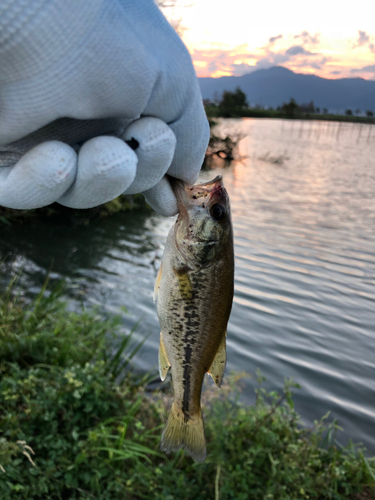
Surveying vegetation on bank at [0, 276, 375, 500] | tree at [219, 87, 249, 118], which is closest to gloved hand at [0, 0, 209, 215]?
vegetation on bank at [0, 276, 375, 500]

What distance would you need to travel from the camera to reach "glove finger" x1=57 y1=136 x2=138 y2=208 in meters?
1.14

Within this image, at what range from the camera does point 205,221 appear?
1.72 meters

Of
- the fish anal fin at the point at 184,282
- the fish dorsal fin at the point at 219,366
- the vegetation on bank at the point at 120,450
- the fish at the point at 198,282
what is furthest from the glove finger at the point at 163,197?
the vegetation on bank at the point at 120,450

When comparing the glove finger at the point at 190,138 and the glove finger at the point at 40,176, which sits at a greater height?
the glove finger at the point at 190,138

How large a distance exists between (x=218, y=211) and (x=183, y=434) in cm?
121

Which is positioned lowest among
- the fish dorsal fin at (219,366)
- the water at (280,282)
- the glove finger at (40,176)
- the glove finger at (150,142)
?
the water at (280,282)

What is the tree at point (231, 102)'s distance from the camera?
60828 mm

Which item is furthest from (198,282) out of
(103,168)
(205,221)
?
(103,168)

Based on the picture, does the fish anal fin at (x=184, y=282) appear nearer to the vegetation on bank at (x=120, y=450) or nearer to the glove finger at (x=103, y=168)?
the glove finger at (x=103, y=168)

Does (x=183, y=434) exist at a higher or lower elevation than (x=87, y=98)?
lower

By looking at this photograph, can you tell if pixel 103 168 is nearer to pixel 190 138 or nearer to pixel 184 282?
pixel 190 138

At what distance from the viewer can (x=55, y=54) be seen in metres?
1.03

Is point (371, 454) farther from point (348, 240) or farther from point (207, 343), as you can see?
point (348, 240)

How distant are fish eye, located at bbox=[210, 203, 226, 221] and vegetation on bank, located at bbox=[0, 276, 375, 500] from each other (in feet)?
7.38
